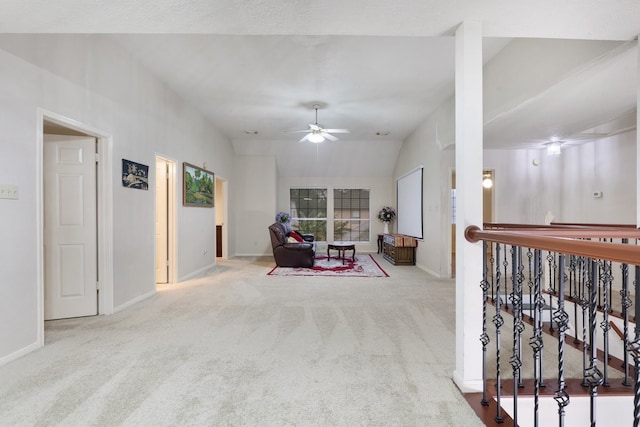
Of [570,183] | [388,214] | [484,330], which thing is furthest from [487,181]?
[484,330]

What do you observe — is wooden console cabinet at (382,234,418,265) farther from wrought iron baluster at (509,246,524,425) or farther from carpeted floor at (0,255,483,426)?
wrought iron baluster at (509,246,524,425)

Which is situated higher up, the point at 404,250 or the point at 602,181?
the point at 602,181

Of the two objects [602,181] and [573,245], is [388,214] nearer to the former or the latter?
[602,181]

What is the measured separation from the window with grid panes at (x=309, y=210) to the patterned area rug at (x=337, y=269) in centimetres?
202

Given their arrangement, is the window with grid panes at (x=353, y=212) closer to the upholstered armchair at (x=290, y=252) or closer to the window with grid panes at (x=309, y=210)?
the window with grid panes at (x=309, y=210)

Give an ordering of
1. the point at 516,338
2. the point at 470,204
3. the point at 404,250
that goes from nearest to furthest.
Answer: the point at 516,338 < the point at 470,204 < the point at 404,250

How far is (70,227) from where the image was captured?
10.6ft

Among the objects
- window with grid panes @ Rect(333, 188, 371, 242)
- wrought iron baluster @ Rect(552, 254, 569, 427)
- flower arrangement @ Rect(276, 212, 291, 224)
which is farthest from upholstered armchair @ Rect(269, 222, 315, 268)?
wrought iron baluster @ Rect(552, 254, 569, 427)

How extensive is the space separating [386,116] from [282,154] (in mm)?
3243

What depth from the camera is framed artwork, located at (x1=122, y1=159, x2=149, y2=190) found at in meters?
3.63

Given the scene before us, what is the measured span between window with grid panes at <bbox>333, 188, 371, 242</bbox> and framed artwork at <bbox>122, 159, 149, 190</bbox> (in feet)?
19.0

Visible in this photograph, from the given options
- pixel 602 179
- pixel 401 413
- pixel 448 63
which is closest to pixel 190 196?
pixel 448 63

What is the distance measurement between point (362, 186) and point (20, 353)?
25.6 feet

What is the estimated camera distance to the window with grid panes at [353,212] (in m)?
9.20
